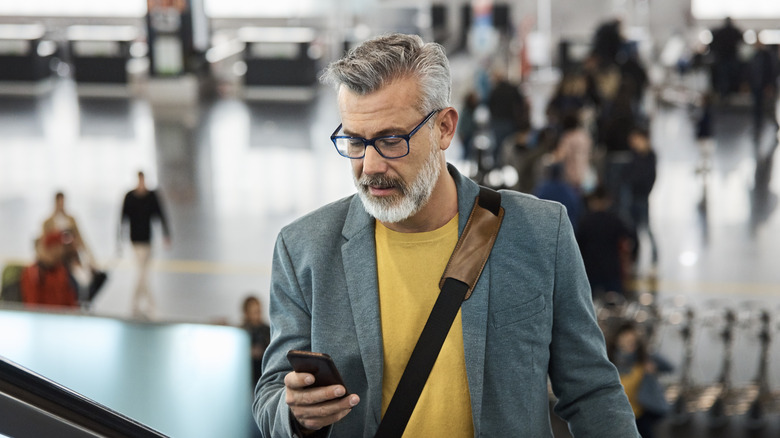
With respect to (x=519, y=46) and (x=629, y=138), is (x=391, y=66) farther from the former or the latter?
(x=519, y=46)

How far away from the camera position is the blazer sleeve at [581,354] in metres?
2.09

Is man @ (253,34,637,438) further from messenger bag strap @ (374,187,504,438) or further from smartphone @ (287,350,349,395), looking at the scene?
smartphone @ (287,350,349,395)

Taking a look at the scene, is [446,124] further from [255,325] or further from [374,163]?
[255,325]

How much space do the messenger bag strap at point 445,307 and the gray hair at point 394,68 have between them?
11.3 inches

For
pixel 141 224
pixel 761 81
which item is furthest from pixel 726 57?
pixel 141 224

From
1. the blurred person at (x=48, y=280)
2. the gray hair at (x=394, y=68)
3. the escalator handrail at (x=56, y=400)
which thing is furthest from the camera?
the blurred person at (x=48, y=280)

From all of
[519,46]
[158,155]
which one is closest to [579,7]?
[519,46]

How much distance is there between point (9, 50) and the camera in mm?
22688

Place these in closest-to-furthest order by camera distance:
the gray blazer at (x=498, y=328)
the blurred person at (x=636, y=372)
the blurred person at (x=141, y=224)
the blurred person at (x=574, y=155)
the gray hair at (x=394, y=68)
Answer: the gray hair at (x=394, y=68)
the gray blazer at (x=498, y=328)
the blurred person at (x=636, y=372)
the blurred person at (x=574, y=155)
the blurred person at (x=141, y=224)

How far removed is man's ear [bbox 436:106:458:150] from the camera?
210 cm

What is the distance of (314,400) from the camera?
1770 millimetres

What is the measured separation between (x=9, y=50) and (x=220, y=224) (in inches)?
506

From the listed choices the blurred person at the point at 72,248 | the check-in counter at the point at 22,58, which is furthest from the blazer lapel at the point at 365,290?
the check-in counter at the point at 22,58

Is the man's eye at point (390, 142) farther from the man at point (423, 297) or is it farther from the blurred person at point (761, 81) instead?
the blurred person at point (761, 81)
